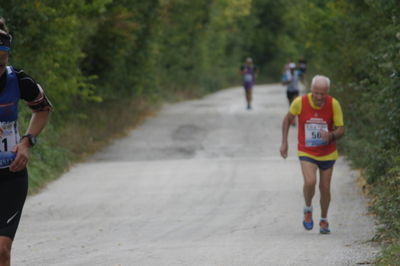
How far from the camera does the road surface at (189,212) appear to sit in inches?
352

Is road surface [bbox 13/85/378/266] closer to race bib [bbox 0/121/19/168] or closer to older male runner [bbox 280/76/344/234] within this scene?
older male runner [bbox 280/76/344/234]

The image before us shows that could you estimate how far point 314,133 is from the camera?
10477 mm

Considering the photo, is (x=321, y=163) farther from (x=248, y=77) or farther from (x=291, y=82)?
(x=248, y=77)

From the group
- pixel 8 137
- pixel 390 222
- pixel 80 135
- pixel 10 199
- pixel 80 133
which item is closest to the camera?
pixel 10 199

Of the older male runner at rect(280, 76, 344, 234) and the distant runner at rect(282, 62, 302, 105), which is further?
the distant runner at rect(282, 62, 302, 105)

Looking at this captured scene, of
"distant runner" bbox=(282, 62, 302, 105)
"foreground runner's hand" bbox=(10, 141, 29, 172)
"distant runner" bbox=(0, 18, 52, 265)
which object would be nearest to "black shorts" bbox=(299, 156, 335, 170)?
"distant runner" bbox=(0, 18, 52, 265)

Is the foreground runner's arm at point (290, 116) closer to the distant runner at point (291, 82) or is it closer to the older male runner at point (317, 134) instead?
the older male runner at point (317, 134)

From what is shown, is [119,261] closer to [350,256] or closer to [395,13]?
[350,256]

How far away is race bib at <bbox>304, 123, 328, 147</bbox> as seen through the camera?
10.5 metres

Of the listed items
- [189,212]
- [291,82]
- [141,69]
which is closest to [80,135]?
[291,82]

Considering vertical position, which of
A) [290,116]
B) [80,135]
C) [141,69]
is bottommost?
[141,69]

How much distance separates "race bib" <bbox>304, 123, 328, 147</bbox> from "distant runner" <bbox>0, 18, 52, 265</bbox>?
206 inches

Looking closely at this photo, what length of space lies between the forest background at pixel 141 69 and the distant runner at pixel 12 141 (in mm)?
3267

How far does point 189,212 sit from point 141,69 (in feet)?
56.8
